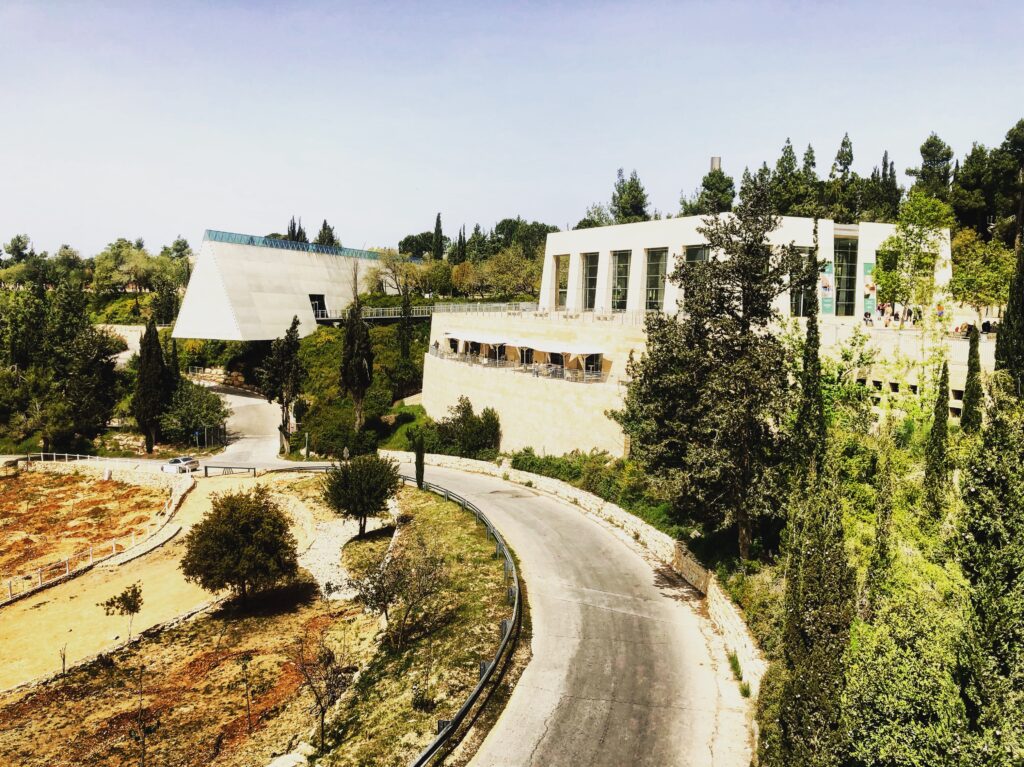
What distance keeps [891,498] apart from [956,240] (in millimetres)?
44519

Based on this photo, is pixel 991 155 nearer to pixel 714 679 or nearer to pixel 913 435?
pixel 913 435

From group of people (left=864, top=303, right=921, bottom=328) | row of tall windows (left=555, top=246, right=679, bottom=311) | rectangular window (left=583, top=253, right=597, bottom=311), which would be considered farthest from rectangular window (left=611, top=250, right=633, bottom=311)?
group of people (left=864, top=303, right=921, bottom=328)

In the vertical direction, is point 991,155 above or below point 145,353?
above

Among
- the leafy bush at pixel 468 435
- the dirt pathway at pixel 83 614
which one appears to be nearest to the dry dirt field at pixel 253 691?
the dirt pathway at pixel 83 614

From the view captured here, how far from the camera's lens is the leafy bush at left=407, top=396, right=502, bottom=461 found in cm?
4412

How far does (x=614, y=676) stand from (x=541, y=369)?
26573mm

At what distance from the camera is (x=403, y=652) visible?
19078 mm

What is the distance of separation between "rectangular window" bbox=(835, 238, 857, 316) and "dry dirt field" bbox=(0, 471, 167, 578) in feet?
157

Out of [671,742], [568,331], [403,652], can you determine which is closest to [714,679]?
[671,742]

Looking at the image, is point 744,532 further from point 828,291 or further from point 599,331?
point 828,291

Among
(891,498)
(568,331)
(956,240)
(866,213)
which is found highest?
(866,213)

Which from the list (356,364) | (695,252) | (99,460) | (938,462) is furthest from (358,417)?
(938,462)

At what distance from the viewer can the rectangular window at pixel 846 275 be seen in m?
42.6

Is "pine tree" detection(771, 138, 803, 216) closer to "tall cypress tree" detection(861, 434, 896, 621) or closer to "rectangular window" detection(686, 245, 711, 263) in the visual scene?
"rectangular window" detection(686, 245, 711, 263)
